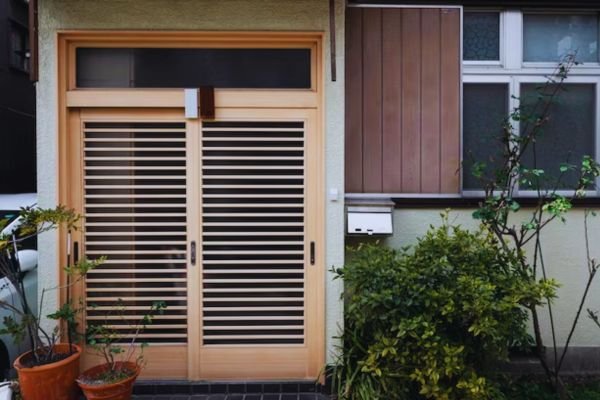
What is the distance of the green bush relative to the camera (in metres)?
3.45

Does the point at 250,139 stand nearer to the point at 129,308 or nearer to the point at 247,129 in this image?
the point at 247,129

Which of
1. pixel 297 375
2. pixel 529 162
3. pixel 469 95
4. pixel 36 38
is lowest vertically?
pixel 297 375

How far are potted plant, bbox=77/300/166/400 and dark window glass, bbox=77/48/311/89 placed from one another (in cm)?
201

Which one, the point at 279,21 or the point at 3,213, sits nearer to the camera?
the point at 279,21

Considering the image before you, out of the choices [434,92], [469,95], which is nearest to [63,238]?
[434,92]

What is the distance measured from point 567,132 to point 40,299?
5.23 meters

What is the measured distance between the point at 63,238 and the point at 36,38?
173cm

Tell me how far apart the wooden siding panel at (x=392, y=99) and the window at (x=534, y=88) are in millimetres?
681

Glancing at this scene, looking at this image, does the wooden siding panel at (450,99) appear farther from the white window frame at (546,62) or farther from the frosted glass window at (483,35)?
the white window frame at (546,62)

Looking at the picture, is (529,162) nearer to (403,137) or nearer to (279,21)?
(403,137)

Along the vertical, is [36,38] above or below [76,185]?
above

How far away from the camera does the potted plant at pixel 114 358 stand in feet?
11.9

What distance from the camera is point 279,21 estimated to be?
13.6ft

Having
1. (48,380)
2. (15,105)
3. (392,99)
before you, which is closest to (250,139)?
(392,99)
